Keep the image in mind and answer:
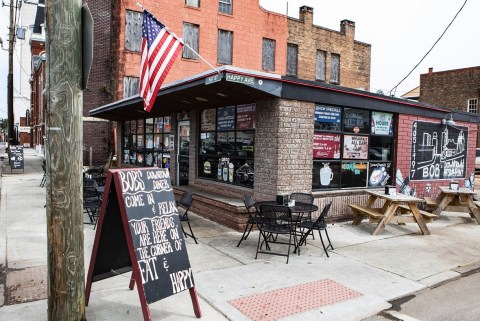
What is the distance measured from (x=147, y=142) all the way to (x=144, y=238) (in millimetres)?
10496

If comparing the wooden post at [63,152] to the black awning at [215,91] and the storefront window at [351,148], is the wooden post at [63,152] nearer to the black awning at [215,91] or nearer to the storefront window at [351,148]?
the black awning at [215,91]

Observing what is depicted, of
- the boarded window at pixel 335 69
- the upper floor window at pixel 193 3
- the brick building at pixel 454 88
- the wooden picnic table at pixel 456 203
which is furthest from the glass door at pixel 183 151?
the brick building at pixel 454 88

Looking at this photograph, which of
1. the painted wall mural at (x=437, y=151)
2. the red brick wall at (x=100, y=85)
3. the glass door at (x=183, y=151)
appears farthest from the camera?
the red brick wall at (x=100, y=85)

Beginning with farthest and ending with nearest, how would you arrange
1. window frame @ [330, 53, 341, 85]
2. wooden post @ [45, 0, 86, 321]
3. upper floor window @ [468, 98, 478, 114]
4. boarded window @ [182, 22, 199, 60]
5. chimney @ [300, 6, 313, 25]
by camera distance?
upper floor window @ [468, 98, 478, 114]
window frame @ [330, 53, 341, 85]
chimney @ [300, 6, 313, 25]
boarded window @ [182, 22, 199, 60]
wooden post @ [45, 0, 86, 321]

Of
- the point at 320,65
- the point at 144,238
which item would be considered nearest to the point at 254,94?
the point at 144,238

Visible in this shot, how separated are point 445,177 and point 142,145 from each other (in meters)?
10.6

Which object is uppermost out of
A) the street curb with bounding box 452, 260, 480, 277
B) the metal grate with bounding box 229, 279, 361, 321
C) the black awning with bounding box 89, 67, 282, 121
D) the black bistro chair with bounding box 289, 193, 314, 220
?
the black awning with bounding box 89, 67, 282, 121

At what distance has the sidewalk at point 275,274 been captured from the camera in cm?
432

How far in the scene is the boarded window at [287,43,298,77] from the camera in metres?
27.0

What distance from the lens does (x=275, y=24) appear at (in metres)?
25.6

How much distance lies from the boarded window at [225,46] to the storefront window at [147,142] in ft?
31.8

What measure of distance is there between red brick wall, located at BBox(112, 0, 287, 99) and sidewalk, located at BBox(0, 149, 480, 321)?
46.1 ft

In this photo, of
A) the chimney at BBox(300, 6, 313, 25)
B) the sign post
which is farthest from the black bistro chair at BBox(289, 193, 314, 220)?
the chimney at BBox(300, 6, 313, 25)

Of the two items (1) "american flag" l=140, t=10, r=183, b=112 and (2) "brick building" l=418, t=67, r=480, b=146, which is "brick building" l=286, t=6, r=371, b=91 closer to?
(2) "brick building" l=418, t=67, r=480, b=146
